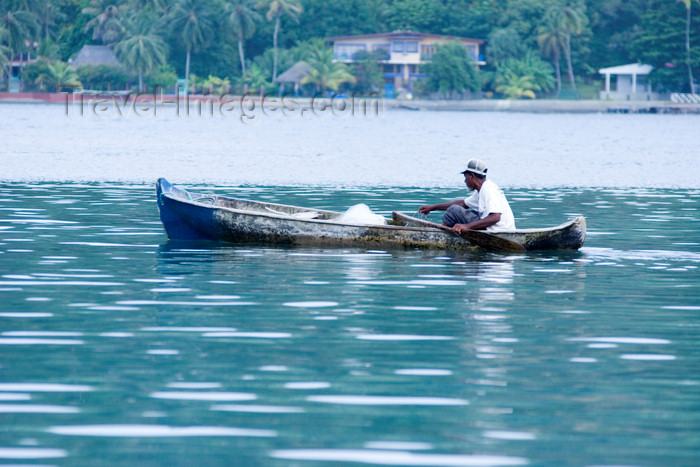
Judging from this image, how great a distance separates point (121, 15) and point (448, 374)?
123159 millimetres

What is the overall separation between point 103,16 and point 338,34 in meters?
23.6

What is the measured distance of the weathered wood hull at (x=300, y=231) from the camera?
16.7 metres

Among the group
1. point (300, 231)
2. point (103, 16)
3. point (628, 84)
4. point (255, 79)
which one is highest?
point (103, 16)

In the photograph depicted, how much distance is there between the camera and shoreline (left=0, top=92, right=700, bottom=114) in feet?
386

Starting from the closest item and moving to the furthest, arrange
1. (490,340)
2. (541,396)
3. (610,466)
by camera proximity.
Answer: (610,466) < (541,396) < (490,340)

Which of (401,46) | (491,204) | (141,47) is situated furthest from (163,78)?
(491,204)

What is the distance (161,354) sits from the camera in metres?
9.89

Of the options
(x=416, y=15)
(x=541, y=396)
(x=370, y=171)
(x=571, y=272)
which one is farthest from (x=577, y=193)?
(x=416, y=15)

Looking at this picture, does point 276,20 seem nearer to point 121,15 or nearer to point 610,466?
point 121,15

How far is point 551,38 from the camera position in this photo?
114750mm

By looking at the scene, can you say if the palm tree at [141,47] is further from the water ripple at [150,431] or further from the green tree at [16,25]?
the water ripple at [150,431]

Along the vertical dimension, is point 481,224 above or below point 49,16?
below

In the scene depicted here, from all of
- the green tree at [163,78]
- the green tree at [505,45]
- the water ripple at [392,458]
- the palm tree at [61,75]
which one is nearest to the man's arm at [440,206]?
the water ripple at [392,458]

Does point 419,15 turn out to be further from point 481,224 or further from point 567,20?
point 481,224
